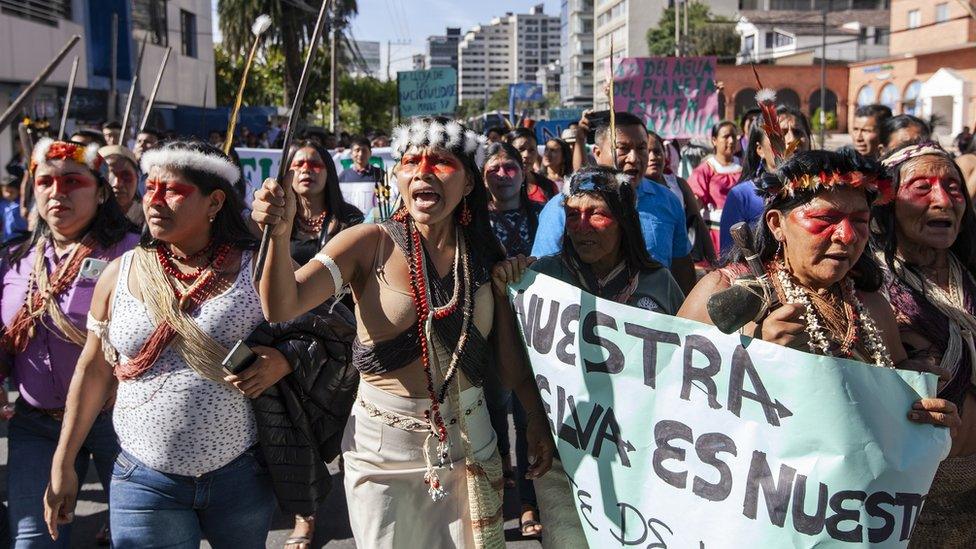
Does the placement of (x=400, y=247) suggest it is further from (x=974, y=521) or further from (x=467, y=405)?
(x=974, y=521)

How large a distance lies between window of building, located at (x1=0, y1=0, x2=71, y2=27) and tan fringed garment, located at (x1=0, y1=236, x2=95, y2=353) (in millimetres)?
16653

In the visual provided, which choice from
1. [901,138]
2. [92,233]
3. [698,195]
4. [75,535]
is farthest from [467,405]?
→ [698,195]

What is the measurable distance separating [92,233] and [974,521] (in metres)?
3.28

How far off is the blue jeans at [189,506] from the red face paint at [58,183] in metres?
1.13

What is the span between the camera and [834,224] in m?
2.35

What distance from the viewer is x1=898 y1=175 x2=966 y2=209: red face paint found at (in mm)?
2836

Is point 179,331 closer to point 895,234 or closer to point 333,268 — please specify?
point 333,268

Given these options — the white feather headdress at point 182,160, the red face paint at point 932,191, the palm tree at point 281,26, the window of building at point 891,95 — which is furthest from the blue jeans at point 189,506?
the window of building at point 891,95

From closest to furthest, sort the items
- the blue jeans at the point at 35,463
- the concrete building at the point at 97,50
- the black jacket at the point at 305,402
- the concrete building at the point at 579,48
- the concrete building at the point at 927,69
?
the black jacket at the point at 305,402, the blue jeans at the point at 35,463, the concrete building at the point at 97,50, the concrete building at the point at 927,69, the concrete building at the point at 579,48

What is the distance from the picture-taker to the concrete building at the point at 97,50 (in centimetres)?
1681

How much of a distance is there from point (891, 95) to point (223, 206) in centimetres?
5036

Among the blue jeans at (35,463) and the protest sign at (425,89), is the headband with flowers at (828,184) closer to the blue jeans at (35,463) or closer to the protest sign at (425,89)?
the blue jeans at (35,463)

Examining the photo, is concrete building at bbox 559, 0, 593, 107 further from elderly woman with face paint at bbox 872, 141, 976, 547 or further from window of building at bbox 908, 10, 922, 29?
elderly woman with face paint at bbox 872, 141, 976, 547

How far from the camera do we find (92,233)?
3.45 metres
